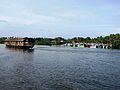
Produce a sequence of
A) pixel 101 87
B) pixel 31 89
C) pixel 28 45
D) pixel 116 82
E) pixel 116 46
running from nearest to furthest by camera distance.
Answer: pixel 31 89 < pixel 101 87 < pixel 116 82 < pixel 28 45 < pixel 116 46

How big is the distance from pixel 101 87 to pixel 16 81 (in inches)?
454

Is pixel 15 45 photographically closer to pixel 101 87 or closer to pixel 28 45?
pixel 28 45

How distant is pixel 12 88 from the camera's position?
→ 30844 millimetres

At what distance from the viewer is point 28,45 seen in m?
146

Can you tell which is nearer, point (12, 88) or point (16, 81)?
point (12, 88)

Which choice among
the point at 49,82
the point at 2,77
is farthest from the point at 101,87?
the point at 2,77

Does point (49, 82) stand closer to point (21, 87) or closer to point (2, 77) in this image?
point (21, 87)

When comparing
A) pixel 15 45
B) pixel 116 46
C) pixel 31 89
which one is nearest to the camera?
pixel 31 89

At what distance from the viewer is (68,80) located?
123 feet

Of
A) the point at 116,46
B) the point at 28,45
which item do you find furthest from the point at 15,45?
the point at 116,46

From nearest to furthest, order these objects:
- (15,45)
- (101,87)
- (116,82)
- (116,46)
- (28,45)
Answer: (101,87) → (116,82) → (28,45) → (15,45) → (116,46)

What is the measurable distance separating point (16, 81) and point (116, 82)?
14.2 metres

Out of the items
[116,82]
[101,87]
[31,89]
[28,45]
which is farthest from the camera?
[28,45]

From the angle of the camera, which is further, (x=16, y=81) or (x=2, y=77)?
(x=2, y=77)
